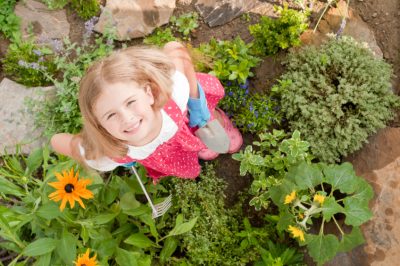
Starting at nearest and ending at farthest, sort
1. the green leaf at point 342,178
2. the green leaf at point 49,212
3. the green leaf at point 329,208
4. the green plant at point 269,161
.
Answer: the green leaf at point 49,212 → the green leaf at point 329,208 → the green leaf at point 342,178 → the green plant at point 269,161

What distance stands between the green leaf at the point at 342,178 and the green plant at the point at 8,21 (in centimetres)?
256

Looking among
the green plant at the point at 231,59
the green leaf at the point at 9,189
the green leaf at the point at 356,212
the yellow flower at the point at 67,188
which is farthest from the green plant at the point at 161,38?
the green leaf at the point at 356,212

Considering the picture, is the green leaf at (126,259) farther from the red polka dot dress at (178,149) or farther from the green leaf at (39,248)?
the red polka dot dress at (178,149)

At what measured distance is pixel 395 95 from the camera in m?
2.76

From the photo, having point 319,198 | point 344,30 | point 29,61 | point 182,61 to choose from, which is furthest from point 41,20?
point 319,198

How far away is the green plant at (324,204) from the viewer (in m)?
2.19

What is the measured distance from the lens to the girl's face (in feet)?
5.81

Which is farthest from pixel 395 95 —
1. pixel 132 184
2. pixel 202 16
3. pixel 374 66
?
pixel 132 184

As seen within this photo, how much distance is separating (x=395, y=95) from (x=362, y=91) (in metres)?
0.28

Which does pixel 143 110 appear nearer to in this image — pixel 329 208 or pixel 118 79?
pixel 118 79

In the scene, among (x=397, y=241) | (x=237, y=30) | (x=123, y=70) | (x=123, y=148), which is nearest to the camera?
(x=123, y=70)

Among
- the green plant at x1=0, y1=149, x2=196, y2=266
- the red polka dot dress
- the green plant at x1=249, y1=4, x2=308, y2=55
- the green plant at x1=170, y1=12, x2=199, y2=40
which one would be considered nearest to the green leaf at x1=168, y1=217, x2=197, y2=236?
the green plant at x1=0, y1=149, x2=196, y2=266

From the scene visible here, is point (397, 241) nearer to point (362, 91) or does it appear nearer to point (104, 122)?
point (362, 91)

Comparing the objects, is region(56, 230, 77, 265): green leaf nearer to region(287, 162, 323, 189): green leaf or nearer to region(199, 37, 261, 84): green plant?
region(287, 162, 323, 189): green leaf
